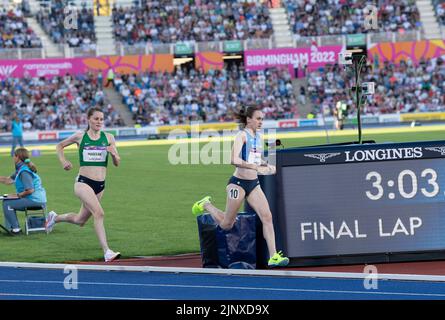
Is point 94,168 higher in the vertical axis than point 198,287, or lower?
higher

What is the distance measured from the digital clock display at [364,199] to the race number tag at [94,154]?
8.29 feet

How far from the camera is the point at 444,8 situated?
63.4m

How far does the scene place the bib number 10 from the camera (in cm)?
1171

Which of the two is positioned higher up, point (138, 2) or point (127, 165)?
point (138, 2)

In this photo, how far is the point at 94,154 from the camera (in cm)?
1279

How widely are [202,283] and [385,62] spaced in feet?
172

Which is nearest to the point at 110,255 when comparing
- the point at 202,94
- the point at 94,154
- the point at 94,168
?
the point at 94,168

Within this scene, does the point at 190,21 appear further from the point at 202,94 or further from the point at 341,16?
the point at 341,16

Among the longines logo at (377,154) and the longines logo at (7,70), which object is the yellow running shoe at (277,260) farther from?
the longines logo at (7,70)

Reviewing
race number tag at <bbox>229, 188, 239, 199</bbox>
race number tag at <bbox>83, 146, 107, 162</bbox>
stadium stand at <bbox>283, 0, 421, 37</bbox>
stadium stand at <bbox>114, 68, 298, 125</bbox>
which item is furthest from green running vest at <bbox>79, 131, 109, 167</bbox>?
stadium stand at <bbox>283, 0, 421, 37</bbox>

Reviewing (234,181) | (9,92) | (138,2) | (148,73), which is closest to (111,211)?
(234,181)

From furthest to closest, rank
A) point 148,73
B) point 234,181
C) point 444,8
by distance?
1. point 444,8
2. point 148,73
3. point 234,181

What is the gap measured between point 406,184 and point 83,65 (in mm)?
46277

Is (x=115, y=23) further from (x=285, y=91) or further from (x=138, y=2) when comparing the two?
(x=285, y=91)
